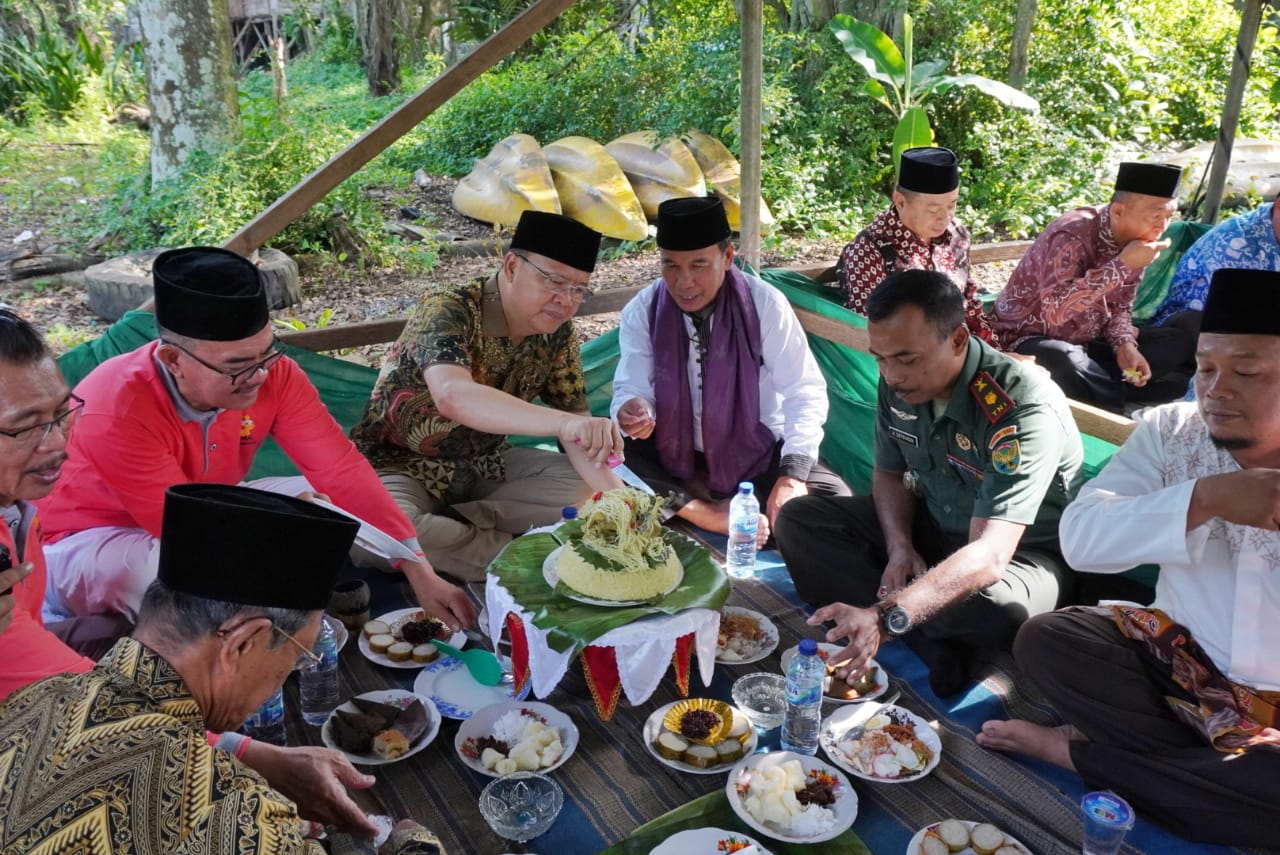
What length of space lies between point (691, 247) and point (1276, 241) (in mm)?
3147

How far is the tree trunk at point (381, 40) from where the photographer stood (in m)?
15.2

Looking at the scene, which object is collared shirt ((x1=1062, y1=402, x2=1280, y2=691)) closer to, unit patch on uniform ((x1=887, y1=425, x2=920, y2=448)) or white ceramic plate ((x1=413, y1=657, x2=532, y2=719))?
unit patch on uniform ((x1=887, y1=425, x2=920, y2=448))

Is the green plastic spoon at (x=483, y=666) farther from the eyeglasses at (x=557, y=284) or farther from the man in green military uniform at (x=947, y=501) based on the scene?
the eyeglasses at (x=557, y=284)

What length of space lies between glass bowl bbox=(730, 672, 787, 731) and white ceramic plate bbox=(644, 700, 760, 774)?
0.04 m

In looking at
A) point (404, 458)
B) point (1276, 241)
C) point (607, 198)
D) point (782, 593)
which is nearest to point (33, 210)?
point (607, 198)

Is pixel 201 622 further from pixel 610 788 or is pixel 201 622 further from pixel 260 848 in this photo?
pixel 610 788

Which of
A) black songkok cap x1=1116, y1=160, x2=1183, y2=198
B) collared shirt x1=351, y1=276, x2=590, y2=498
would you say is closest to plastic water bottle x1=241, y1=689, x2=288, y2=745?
collared shirt x1=351, y1=276, x2=590, y2=498

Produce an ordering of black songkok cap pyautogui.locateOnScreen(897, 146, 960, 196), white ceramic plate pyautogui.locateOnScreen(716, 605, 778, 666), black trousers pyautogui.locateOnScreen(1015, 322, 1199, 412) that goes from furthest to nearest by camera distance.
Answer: black trousers pyautogui.locateOnScreen(1015, 322, 1199, 412)
black songkok cap pyautogui.locateOnScreen(897, 146, 960, 196)
white ceramic plate pyautogui.locateOnScreen(716, 605, 778, 666)

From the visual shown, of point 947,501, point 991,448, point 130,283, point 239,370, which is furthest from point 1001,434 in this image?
point 130,283

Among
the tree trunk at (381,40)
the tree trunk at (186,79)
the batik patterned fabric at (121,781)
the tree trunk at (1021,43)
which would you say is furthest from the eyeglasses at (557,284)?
the tree trunk at (381,40)

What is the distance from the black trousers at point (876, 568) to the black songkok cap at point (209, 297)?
1.97m

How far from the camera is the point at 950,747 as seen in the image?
2818 mm

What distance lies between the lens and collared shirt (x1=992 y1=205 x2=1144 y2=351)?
16.8 feet

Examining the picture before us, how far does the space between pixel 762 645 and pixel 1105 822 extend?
1227 millimetres
